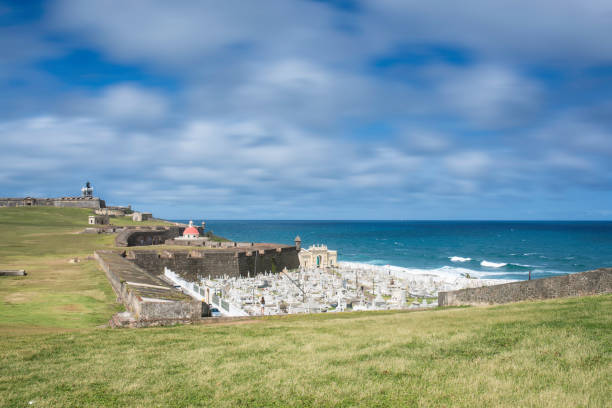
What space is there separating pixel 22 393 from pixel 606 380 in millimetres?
7967

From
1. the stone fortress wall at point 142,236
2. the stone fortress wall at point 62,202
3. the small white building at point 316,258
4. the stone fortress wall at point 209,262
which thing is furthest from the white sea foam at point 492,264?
the stone fortress wall at point 62,202

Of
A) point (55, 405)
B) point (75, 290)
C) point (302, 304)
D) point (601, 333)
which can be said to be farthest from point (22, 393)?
point (302, 304)

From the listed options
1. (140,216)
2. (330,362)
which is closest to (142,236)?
(140,216)

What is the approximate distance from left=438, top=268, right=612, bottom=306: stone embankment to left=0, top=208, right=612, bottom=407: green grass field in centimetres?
A: 151

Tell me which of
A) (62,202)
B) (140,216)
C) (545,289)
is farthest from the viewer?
(62,202)

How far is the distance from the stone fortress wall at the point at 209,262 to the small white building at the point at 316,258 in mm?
6085

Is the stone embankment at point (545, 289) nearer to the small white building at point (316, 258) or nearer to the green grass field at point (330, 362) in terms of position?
the green grass field at point (330, 362)

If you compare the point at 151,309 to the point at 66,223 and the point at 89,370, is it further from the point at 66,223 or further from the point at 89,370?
the point at 66,223

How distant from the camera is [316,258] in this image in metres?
53.7

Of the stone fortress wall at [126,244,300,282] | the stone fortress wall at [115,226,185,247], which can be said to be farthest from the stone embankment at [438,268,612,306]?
the stone fortress wall at [115,226,185,247]

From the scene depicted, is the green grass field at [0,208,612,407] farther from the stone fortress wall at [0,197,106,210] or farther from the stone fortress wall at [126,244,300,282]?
the stone fortress wall at [0,197,106,210]

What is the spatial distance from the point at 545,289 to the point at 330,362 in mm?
9372

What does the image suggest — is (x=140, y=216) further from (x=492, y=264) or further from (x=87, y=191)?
(x=492, y=264)

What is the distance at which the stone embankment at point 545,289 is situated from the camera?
1152 cm
